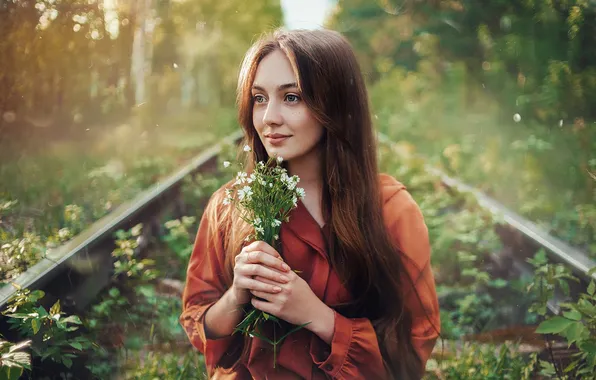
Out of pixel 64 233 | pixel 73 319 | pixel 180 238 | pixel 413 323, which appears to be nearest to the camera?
pixel 413 323

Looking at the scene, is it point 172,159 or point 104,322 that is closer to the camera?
point 104,322

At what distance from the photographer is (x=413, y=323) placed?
2.66 metres

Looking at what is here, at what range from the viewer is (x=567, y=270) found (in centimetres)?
336

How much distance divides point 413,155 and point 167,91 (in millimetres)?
2067

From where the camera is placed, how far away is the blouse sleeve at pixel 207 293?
104 inches

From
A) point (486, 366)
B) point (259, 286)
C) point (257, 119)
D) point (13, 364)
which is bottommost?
point (486, 366)

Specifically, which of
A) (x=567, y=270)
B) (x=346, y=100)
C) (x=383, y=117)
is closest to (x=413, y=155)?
(x=383, y=117)

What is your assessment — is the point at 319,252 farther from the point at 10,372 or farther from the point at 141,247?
the point at 10,372

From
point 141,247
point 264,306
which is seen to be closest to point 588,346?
point 264,306

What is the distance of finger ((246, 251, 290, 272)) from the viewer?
7.53 ft

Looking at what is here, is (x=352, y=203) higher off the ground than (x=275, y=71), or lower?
lower

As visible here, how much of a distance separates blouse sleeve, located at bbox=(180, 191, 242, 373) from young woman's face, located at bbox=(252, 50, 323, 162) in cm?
50

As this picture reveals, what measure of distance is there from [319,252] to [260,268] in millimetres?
347

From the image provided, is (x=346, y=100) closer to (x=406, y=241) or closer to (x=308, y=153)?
(x=308, y=153)
